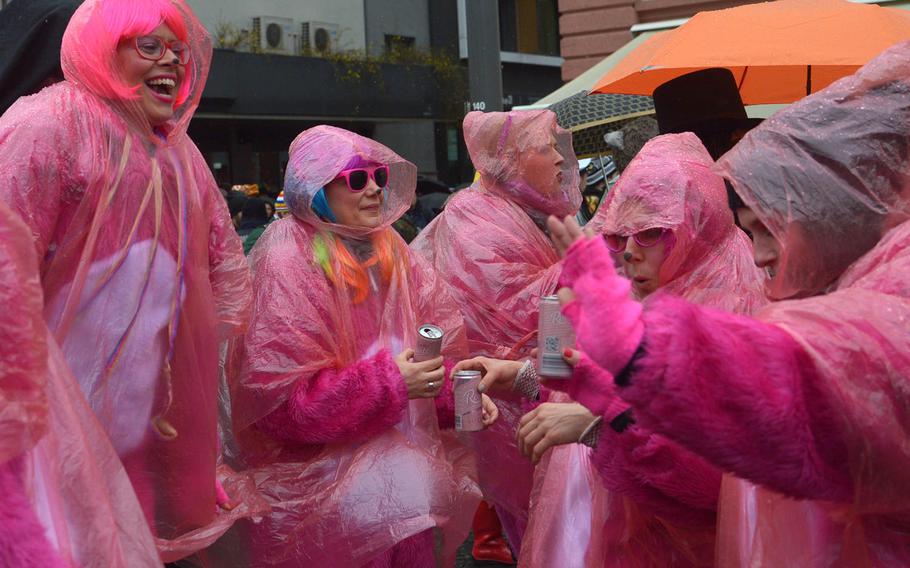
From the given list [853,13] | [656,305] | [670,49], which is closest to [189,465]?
[656,305]

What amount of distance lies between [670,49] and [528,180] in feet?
2.48

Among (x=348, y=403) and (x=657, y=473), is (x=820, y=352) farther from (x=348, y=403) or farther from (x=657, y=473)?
(x=348, y=403)

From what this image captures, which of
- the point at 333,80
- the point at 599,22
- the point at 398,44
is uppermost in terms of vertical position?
the point at 398,44

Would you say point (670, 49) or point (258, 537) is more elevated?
point (670, 49)

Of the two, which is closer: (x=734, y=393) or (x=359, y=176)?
(x=734, y=393)

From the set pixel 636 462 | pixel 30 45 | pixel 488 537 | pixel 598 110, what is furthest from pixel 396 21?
pixel 636 462

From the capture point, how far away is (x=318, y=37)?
19219 mm

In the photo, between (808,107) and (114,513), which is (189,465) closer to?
(114,513)

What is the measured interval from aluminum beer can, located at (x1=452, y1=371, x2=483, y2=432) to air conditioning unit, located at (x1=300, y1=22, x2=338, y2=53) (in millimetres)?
16559

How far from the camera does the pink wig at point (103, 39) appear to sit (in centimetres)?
284

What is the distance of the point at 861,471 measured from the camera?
4.88 feet

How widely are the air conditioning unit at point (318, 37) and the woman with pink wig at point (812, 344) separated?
1777cm

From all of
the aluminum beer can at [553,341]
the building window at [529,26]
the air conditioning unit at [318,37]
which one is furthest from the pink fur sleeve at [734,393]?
the building window at [529,26]

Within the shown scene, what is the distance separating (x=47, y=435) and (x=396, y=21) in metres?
20.1
